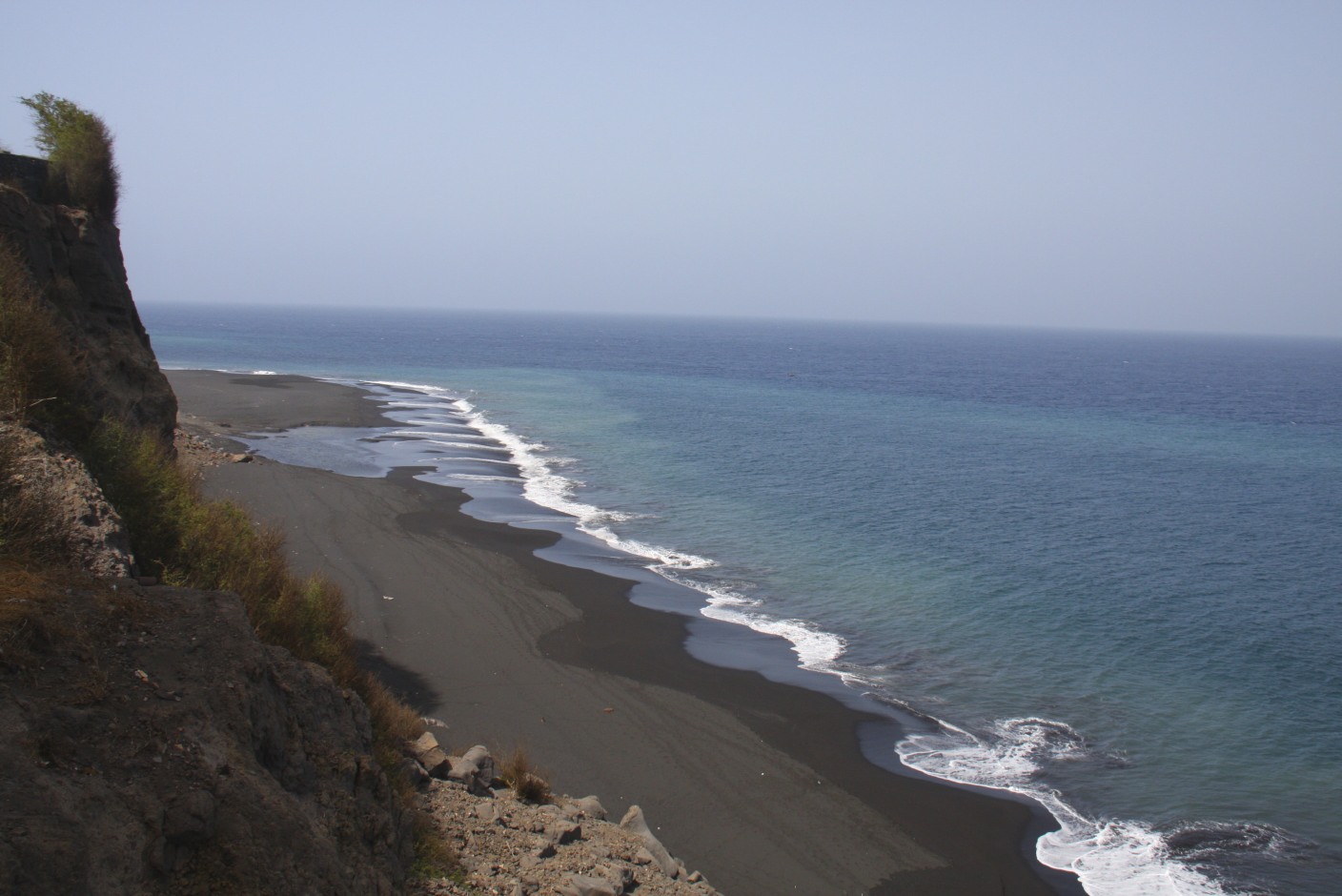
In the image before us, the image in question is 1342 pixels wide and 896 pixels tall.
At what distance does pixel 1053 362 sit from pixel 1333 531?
426 ft

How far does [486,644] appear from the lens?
20.6 m

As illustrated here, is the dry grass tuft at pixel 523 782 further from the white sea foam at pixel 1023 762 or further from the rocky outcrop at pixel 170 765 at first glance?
the white sea foam at pixel 1023 762

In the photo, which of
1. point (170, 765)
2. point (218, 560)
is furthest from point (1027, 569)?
point (170, 765)

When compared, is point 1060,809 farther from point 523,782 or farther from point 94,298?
point 94,298

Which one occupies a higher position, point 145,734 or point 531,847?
point 145,734

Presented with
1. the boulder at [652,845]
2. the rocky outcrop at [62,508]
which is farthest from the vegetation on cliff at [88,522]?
the boulder at [652,845]

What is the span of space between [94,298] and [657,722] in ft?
42.6

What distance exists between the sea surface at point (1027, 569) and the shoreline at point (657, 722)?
4.21ft

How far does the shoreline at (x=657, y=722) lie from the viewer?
13.8 m

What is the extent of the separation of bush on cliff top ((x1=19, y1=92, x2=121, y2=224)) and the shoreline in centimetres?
672

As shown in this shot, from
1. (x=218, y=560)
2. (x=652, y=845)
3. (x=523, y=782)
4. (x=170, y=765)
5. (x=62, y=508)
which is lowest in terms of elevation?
(x=652, y=845)

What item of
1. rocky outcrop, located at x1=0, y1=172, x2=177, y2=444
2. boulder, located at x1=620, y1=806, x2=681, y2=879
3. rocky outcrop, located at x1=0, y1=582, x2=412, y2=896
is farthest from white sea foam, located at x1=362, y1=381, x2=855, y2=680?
rocky outcrop, located at x1=0, y1=582, x2=412, y2=896

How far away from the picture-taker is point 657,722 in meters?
17.7

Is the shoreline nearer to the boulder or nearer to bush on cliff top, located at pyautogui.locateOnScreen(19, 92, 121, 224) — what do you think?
the boulder
